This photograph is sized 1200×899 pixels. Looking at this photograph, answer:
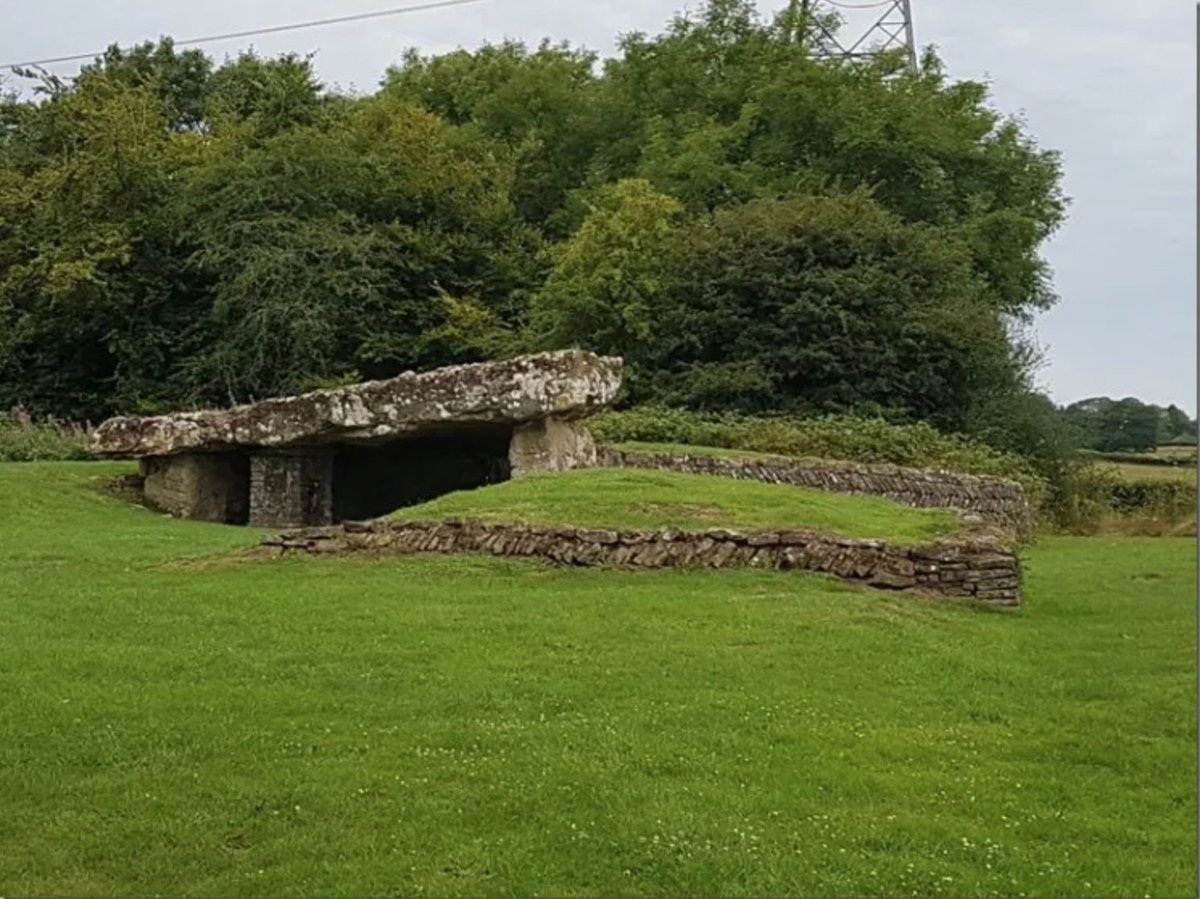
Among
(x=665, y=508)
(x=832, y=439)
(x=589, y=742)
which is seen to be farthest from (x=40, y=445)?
(x=589, y=742)

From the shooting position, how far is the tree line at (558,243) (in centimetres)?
3098

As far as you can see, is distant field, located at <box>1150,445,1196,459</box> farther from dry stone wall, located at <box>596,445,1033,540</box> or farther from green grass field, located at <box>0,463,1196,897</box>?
dry stone wall, located at <box>596,445,1033,540</box>

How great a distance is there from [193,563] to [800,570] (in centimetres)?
632

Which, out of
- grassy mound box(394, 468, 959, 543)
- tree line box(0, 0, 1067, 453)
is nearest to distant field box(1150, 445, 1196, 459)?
grassy mound box(394, 468, 959, 543)

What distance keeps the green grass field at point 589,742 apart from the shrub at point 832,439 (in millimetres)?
12999

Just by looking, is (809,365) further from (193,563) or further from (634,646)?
(634,646)

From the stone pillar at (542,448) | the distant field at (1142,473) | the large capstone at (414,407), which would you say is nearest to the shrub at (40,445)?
the large capstone at (414,407)

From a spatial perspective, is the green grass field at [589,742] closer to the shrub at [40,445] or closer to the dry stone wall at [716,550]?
the dry stone wall at [716,550]

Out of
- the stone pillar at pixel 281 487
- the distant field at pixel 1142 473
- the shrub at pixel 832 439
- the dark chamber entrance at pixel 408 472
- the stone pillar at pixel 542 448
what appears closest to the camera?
the stone pillar at pixel 542 448

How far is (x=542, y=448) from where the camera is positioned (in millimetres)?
21141

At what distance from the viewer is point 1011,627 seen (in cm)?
1238

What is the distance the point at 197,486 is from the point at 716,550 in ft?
35.5

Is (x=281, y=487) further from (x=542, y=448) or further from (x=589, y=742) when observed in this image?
(x=589, y=742)

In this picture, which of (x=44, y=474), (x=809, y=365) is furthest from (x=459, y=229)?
(x=44, y=474)
